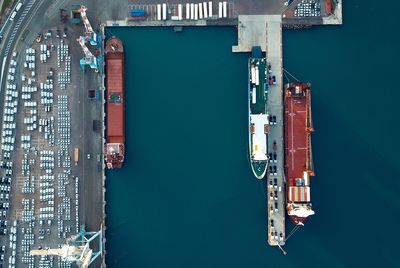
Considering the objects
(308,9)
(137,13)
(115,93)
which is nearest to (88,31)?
(137,13)

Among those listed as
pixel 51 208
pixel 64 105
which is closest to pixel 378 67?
pixel 64 105

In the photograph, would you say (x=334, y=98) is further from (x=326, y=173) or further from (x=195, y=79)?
(x=195, y=79)

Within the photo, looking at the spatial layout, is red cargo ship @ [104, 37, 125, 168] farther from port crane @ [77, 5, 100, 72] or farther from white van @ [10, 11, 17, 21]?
white van @ [10, 11, 17, 21]

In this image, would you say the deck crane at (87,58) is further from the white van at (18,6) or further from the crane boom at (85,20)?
the white van at (18,6)

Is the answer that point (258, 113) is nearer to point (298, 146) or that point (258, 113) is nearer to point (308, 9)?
point (298, 146)

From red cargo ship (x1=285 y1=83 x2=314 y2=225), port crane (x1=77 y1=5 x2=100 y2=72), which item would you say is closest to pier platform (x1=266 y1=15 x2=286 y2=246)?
red cargo ship (x1=285 y1=83 x2=314 y2=225)

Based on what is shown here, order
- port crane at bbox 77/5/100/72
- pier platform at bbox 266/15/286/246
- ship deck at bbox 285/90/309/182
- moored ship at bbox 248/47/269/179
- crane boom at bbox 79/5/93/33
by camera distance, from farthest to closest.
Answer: pier platform at bbox 266/15/286/246 → moored ship at bbox 248/47/269/179 → ship deck at bbox 285/90/309/182 → port crane at bbox 77/5/100/72 → crane boom at bbox 79/5/93/33
